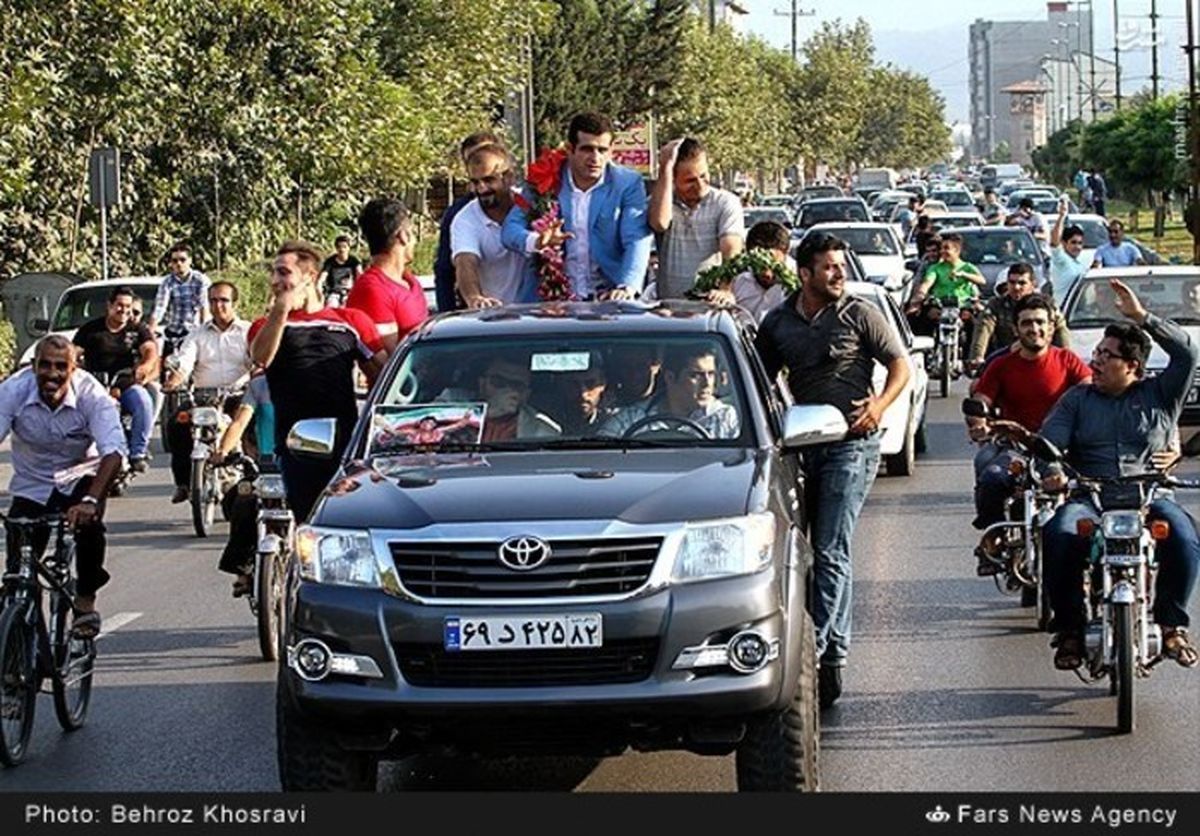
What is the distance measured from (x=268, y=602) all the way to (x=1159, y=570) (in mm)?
4219

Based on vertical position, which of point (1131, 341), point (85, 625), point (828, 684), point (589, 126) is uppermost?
point (589, 126)

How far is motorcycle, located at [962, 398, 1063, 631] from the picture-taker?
13.1 meters

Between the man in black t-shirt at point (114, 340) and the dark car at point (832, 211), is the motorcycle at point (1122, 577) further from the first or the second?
the dark car at point (832, 211)

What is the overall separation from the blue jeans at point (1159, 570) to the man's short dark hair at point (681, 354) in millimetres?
2055

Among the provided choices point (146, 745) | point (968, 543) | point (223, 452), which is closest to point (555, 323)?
point (146, 745)

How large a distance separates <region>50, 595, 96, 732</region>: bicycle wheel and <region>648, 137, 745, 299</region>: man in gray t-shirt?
14.8 ft

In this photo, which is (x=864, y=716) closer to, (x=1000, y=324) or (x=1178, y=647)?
(x=1178, y=647)

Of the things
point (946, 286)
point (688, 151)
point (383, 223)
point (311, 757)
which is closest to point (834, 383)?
point (383, 223)

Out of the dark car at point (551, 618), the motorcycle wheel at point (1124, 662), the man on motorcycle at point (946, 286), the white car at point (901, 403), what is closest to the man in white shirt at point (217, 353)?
the white car at point (901, 403)

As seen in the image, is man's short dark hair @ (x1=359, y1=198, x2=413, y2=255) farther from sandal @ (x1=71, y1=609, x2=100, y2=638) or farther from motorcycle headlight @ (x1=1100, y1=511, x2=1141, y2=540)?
motorcycle headlight @ (x1=1100, y1=511, x2=1141, y2=540)

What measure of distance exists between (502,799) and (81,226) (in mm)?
35107

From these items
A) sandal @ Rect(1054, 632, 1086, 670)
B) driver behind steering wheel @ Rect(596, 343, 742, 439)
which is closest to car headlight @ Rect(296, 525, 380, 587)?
driver behind steering wheel @ Rect(596, 343, 742, 439)

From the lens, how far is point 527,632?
8336 millimetres

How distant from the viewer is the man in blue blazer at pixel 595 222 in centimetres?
1371
